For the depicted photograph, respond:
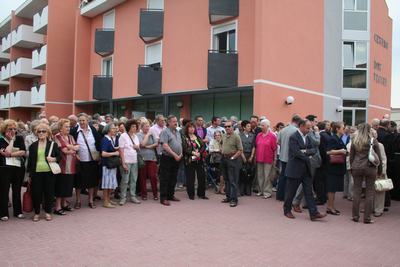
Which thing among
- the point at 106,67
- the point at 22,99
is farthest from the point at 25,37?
the point at 106,67

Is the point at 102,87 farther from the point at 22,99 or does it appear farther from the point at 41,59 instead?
the point at 22,99

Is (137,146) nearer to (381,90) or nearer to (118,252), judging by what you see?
(118,252)

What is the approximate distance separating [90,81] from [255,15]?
13.3 metres

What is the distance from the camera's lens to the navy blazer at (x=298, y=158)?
742 cm

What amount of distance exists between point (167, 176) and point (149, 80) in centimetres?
1021

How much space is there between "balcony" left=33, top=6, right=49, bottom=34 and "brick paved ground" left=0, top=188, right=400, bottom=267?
21675 millimetres

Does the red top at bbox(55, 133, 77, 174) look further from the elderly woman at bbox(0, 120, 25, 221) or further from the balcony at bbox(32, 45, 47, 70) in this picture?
the balcony at bbox(32, 45, 47, 70)

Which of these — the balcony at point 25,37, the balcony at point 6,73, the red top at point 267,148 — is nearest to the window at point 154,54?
the red top at point 267,148

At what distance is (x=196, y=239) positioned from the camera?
19.8 feet

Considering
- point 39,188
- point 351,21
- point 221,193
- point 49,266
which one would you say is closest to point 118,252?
point 49,266

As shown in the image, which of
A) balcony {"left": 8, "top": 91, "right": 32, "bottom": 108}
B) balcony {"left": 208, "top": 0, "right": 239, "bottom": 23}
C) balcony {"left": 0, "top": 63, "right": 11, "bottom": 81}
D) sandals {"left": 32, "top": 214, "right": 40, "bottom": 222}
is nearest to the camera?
sandals {"left": 32, "top": 214, "right": 40, "bottom": 222}

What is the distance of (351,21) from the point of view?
802 inches

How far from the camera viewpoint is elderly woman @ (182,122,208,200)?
30.5 feet

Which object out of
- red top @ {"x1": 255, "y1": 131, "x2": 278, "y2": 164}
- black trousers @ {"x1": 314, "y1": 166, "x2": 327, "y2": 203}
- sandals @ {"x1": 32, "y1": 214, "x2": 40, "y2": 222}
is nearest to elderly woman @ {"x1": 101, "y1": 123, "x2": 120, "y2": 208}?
sandals @ {"x1": 32, "y1": 214, "x2": 40, "y2": 222}
